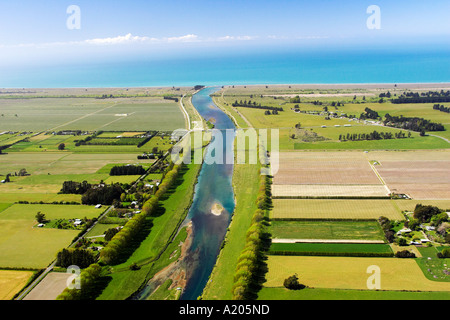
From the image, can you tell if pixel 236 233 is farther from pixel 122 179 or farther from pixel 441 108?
pixel 441 108

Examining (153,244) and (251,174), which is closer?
(153,244)

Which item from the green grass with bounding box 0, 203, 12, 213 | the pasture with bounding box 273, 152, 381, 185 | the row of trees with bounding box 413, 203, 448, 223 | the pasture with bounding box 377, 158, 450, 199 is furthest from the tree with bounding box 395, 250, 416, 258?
the green grass with bounding box 0, 203, 12, 213

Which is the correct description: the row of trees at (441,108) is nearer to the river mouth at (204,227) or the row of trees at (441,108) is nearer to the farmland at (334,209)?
the river mouth at (204,227)

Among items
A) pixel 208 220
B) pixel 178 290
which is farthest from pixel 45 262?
pixel 208 220

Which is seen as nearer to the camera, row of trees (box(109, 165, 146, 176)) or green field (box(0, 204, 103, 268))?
green field (box(0, 204, 103, 268))

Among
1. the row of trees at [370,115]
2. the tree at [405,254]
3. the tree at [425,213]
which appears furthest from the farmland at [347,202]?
the row of trees at [370,115]

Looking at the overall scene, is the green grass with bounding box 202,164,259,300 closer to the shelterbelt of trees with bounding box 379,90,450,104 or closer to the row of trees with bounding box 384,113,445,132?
the row of trees with bounding box 384,113,445,132

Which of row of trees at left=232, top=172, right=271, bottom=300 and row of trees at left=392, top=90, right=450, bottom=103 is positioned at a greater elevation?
row of trees at left=392, top=90, right=450, bottom=103

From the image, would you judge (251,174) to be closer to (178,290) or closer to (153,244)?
(153,244)
